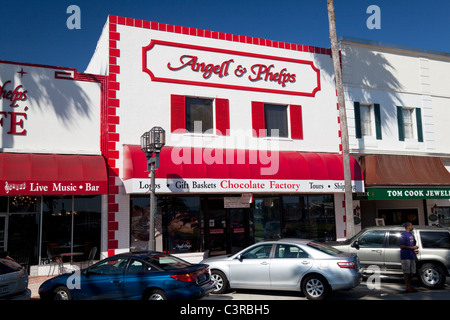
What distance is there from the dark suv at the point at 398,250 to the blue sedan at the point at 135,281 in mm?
5446

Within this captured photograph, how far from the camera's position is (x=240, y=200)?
16.8 meters

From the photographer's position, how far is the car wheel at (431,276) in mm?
11359

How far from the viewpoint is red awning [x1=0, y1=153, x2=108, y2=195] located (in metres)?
12.5

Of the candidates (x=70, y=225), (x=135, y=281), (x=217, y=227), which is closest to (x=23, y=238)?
(x=70, y=225)

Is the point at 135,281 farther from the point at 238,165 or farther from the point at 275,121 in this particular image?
the point at 275,121

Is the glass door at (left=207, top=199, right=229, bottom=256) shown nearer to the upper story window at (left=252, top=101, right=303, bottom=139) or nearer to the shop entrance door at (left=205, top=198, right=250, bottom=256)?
the shop entrance door at (left=205, top=198, right=250, bottom=256)

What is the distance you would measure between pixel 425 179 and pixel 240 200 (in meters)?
8.91

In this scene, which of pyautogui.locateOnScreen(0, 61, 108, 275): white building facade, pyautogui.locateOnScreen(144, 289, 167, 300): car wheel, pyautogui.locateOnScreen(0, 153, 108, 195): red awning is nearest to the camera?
pyautogui.locateOnScreen(144, 289, 167, 300): car wheel

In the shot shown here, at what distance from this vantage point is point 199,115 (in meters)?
16.6

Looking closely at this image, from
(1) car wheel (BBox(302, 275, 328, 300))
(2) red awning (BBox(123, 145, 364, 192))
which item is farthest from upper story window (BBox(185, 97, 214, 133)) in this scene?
(1) car wheel (BBox(302, 275, 328, 300))

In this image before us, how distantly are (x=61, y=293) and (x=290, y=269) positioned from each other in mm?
5492

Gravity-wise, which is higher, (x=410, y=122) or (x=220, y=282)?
(x=410, y=122)

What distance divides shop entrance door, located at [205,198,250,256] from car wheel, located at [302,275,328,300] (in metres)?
6.61

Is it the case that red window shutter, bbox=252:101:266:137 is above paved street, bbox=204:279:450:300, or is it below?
above
